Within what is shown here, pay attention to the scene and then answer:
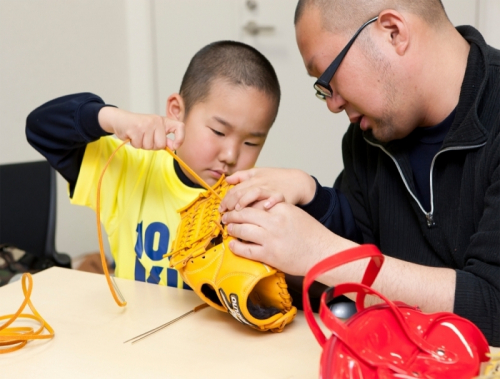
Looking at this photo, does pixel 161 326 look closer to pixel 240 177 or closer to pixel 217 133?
pixel 240 177

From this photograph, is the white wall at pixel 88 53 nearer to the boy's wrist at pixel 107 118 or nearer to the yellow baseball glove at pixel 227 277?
the boy's wrist at pixel 107 118

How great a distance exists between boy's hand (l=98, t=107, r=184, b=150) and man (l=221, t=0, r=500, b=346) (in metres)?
0.17

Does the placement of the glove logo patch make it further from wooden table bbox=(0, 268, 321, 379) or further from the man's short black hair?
the man's short black hair

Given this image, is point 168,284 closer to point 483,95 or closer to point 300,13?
point 300,13

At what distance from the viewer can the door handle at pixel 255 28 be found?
2971 mm

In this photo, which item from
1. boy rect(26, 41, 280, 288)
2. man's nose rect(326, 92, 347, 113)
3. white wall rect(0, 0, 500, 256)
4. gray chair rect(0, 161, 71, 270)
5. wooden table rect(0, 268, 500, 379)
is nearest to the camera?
wooden table rect(0, 268, 500, 379)

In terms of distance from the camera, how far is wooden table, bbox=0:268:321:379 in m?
0.84

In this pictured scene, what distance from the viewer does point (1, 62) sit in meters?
2.35

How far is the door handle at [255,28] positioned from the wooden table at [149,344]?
6.90 feet

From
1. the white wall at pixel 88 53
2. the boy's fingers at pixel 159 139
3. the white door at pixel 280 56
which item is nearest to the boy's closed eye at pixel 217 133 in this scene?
the boy's fingers at pixel 159 139

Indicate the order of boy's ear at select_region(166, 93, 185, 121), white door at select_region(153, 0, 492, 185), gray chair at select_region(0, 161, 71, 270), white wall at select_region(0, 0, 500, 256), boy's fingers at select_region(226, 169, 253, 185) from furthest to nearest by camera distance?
1. white door at select_region(153, 0, 492, 185)
2. white wall at select_region(0, 0, 500, 256)
3. gray chair at select_region(0, 161, 71, 270)
4. boy's ear at select_region(166, 93, 185, 121)
5. boy's fingers at select_region(226, 169, 253, 185)

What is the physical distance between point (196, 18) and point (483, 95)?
7.39ft

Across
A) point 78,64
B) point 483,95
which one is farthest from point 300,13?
point 78,64

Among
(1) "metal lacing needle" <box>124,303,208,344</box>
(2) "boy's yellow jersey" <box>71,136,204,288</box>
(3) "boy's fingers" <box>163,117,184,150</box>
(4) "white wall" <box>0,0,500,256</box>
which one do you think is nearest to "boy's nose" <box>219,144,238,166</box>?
(2) "boy's yellow jersey" <box>71,136,204,288</box>
